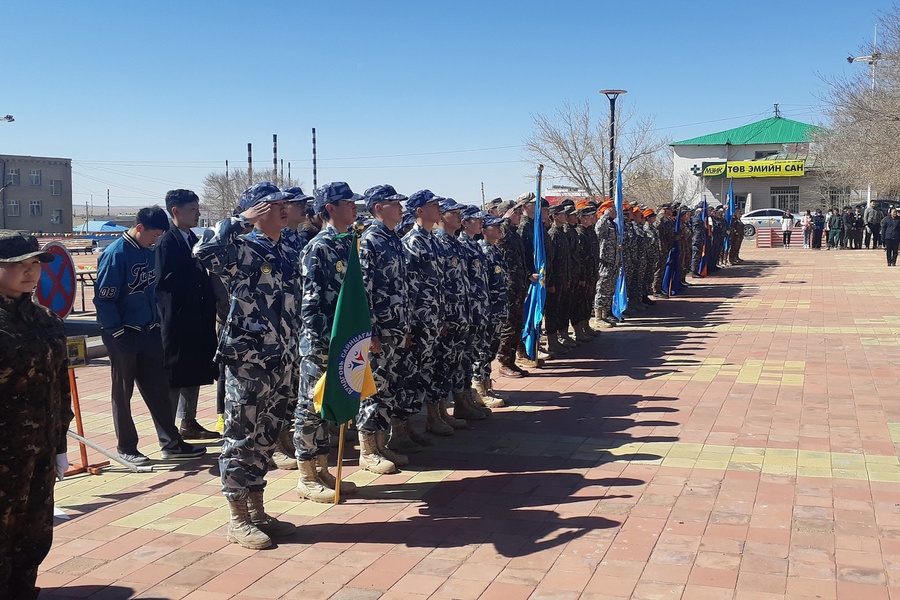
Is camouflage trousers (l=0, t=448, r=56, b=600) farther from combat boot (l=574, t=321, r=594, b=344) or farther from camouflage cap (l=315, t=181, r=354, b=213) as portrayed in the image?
combat boot (l=574, t=321, r=594, b=344)

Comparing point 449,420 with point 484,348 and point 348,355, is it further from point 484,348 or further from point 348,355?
point 348,355

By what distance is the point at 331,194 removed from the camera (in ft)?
19.4

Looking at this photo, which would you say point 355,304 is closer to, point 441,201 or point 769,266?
point 441,201

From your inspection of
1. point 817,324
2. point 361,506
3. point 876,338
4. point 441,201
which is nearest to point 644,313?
point 817,324

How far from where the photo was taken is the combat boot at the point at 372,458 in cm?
645

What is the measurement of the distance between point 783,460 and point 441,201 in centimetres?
345

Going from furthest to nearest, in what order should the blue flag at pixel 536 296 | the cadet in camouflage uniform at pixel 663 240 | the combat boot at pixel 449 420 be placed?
1. the cadet in camouflage uniform at pixel 663 240
2. the blue flag at pixel 536 296
3. the combat boot at pixel 449 420

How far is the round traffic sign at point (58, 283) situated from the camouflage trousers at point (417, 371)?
8.41ft

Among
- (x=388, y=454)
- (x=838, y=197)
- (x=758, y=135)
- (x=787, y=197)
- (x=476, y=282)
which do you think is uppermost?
(x=758, y=135)

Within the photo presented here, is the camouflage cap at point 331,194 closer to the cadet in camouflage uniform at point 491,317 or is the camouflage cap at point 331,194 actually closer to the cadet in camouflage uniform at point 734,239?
the cadet in camouflage uniform at point 491,317

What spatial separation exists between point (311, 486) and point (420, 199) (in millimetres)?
2585

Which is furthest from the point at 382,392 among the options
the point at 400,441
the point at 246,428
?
the point at 246,428

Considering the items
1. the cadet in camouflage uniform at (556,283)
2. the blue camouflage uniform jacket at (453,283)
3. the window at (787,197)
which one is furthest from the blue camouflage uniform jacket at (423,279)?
the window at (787,197)

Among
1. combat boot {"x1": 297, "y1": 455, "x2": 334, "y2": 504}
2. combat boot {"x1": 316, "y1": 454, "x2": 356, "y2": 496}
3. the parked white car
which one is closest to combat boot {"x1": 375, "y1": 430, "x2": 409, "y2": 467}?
combat boot {"x1": 316, "y1": 454, "x2": 356, "y2": 496}
